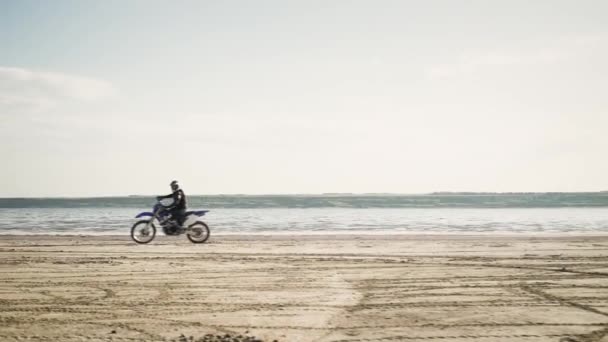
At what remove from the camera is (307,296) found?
704cm

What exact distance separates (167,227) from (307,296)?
9.48m

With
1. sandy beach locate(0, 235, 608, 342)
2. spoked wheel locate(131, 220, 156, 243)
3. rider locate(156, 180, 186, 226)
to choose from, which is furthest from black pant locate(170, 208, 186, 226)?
sandy beach locate(0, 235, 608, 342)

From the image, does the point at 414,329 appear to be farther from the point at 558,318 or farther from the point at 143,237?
the point at 143,237

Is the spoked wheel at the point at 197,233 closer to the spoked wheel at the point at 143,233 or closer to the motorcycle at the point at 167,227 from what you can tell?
the motorcycle at the point at 167,227

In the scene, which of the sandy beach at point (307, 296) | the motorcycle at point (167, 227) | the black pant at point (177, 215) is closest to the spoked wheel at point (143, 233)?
the motorcycle at point (167, 227)

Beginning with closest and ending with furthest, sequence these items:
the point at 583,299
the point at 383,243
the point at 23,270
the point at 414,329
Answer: the point at 414,329
the point at 583,299
the point at 23,270
the point at 383,243

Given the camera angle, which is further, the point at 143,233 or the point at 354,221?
Answer: the point at 354,221

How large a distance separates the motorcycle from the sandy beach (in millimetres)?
2936

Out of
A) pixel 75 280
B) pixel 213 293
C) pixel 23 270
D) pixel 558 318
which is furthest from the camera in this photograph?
pixel 23 270

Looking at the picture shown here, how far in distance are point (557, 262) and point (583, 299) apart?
3.99 metres

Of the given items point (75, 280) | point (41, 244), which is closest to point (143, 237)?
point (41, 244)

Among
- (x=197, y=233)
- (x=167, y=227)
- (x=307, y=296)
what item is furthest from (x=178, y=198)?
(x=307, y=296)

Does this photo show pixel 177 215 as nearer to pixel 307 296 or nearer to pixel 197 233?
pixel 197 233

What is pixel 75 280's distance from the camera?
8.43 metres
